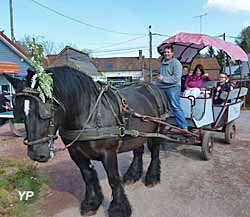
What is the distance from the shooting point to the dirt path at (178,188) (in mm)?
3607

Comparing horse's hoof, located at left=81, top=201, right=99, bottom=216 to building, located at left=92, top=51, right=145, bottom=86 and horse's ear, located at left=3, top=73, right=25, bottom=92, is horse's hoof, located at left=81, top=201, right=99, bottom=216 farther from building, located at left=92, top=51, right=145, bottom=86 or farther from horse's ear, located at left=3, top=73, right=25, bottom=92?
building, located at left=92, top=51, right=145, bottom=86

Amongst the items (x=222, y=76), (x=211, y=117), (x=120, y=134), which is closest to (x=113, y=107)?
(x=120, y=134)

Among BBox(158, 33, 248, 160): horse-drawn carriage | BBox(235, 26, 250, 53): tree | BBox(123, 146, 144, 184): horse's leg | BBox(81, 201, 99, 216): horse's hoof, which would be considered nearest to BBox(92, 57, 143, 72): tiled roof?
BBox(235, 26, 250, 53): tree

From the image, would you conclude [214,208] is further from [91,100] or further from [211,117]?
[211,117]

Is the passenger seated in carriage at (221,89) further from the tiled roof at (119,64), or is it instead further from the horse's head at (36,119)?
the tiled roof at (119,64)

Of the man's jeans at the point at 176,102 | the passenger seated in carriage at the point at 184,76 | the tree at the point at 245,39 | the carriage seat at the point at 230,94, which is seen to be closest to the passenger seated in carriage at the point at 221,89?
the carriage seat at the point at 230,94

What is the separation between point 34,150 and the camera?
8.20ft

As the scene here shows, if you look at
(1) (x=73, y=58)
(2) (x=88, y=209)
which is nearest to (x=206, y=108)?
(2) (x=88, y=209)

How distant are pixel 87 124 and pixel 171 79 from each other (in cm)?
219

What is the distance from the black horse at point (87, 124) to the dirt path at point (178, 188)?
43 cm

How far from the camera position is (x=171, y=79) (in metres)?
4.71

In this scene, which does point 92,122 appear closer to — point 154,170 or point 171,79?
point 154,170

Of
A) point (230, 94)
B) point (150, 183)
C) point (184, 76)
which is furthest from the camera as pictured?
point (184, 76)

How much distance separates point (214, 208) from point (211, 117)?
2.61 meters
